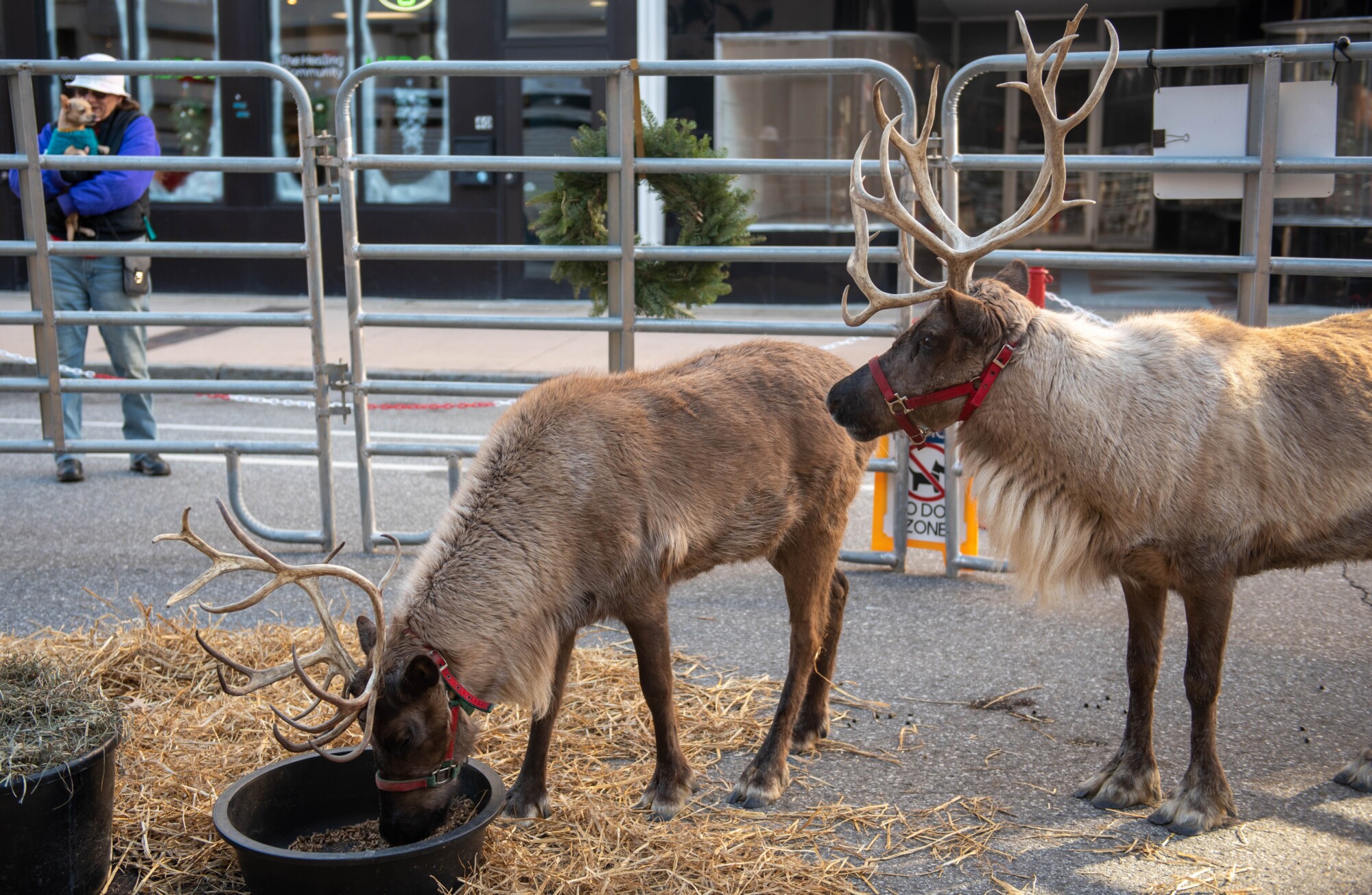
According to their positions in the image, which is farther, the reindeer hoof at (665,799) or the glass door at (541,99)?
the glass door at (541,99)

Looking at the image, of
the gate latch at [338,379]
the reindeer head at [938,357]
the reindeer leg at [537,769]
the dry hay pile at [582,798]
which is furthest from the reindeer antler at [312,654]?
the gate latch at [338,379]

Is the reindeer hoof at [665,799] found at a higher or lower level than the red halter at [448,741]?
lower

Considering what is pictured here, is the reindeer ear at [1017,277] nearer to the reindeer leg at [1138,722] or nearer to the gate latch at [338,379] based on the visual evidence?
the reindeer leg at [1138,722]

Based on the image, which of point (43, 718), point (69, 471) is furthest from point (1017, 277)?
point (69, 471)

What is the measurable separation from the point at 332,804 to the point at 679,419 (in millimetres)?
1751

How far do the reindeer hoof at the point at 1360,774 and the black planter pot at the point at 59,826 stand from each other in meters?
4.14

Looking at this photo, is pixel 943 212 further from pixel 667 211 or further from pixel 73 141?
pixel 73 141

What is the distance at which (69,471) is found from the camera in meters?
8.16

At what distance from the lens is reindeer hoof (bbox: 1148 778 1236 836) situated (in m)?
4.06

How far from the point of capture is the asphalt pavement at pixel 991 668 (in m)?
4.00

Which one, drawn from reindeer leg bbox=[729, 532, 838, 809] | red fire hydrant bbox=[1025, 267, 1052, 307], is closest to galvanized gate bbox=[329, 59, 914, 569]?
red fire hydrant bbox=[1025, 267, 1052, 307]

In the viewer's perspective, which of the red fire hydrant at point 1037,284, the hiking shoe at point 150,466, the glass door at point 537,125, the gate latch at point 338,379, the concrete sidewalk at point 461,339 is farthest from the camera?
the glass door at point 537,125

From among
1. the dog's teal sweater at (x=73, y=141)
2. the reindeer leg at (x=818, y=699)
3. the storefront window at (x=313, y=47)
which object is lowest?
the reindeer leg at (x=818, y=699)

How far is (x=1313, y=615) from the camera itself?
5984 mm
